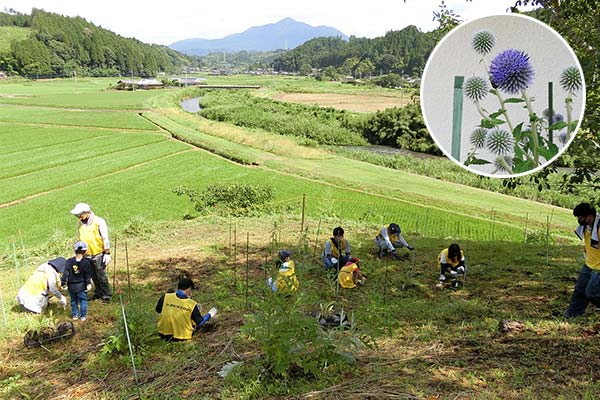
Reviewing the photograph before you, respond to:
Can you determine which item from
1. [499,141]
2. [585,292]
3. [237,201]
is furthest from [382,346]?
[237,201]

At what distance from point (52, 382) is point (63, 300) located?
217 centimetres

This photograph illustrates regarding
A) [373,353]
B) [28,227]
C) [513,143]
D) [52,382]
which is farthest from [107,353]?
[28,227]

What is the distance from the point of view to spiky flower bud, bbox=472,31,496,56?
5.90 ft

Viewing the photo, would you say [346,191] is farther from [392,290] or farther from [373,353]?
[373,353]

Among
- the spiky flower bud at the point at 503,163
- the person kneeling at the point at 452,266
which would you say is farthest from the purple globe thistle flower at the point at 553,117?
the person kneeling at the point at 452,266

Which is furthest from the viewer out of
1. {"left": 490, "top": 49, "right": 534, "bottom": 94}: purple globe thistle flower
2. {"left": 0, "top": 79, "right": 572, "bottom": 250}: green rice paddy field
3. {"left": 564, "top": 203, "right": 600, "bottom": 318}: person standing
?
{"left": 0, "top": 79, "right": 572, "bottom": 250}: green rice paddy field

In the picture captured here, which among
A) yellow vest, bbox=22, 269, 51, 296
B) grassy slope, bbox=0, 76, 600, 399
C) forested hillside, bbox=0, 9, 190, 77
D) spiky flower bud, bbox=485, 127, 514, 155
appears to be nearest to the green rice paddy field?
grassy slope, bbox=0, 76, 600, 399

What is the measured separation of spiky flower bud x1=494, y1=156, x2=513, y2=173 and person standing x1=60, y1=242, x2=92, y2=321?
5.66 meters

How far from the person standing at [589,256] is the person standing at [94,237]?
594cm

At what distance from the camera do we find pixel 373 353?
184 inches

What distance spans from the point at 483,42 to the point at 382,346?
3.79 m

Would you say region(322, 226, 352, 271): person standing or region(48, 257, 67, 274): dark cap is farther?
region(322, 226, 352, 271): person standing

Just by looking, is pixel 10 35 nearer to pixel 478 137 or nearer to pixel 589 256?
pixel 589 256

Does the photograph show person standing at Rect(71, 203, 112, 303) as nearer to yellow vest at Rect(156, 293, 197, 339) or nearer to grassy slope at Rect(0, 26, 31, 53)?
yellow vest at Rect(156, 293, 197, 339)
